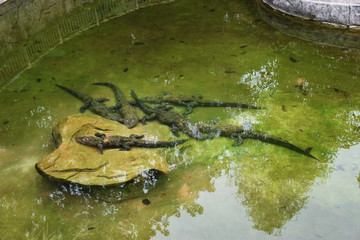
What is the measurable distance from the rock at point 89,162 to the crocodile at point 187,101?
1.17 meters

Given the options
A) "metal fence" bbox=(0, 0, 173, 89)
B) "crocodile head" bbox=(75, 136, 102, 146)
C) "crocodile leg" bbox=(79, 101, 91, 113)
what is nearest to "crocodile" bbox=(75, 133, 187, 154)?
"crocodile head" bbox=(75, 136, 102, 146)

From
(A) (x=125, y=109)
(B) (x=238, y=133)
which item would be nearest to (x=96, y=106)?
(A) (x=125, y=109)

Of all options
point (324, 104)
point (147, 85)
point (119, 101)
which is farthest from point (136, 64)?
point (324, 104)

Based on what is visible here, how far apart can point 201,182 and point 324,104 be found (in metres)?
2.68

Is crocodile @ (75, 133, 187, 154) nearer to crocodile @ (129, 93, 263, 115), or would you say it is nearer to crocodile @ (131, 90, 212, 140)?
crocodile @ (131, 90, 212, 140)

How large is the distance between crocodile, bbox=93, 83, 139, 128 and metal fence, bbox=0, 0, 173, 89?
2.19m

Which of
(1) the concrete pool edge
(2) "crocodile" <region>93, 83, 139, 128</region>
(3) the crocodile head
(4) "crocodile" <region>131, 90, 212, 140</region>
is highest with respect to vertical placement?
(1) the concrete pool edge

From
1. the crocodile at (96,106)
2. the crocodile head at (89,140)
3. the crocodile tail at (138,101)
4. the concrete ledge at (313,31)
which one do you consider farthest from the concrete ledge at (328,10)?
the crocodile head at (89,140)

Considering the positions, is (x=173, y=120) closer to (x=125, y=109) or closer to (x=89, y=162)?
(x=125, y=109)

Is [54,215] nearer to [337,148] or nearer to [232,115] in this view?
[232,115]

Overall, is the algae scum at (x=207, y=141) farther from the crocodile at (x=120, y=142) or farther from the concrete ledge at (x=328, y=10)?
the concrete ledge at (x=328, y=10)

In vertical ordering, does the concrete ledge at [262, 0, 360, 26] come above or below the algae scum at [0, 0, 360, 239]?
above

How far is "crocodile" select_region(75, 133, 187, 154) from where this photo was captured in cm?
453

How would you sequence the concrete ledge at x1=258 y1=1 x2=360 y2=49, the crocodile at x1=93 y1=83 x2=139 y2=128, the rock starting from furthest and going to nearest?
the concrete ledge at x1=258 y1=1 x2=360 y2=49 < the crocodile at x1=93 y1=83 x2=139 y2=128 < the rock
